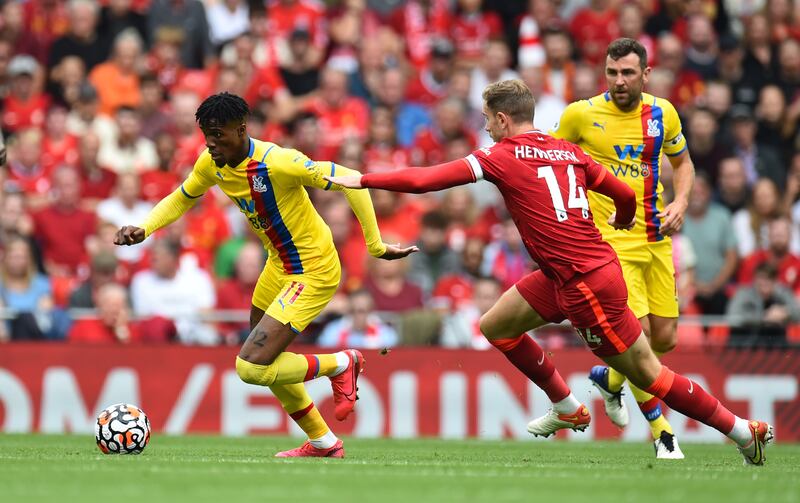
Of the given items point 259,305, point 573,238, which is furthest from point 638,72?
point 259,305

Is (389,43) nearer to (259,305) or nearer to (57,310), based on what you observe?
(57,310)

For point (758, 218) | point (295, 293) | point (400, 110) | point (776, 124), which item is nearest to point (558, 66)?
point (400, 110)

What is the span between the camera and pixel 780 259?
15.6 m

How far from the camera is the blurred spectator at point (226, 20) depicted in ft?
61.3

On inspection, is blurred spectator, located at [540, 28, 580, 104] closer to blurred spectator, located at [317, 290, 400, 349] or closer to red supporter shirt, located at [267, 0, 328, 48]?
red supporter shirt, located at [267, 0, 328, 48]

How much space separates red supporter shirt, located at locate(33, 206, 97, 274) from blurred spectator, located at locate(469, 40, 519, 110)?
5.27 m

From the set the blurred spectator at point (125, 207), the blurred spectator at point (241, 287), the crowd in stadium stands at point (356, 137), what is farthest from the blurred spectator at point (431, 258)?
the blurred spectator at point (125, 207)

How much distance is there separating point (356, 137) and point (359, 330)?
3326mm

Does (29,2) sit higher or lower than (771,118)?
higher

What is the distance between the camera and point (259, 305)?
10.3 m

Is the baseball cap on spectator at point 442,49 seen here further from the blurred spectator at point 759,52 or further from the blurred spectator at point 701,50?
the blurred spectator at point 759,52

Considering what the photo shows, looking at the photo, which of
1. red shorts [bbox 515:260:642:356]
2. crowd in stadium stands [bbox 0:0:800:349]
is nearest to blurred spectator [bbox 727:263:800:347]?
crowd in stadium stands [bbox 0:0:800:349]

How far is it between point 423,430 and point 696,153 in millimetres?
5254

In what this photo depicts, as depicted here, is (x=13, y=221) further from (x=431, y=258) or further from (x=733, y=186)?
(x=733, y=186)
